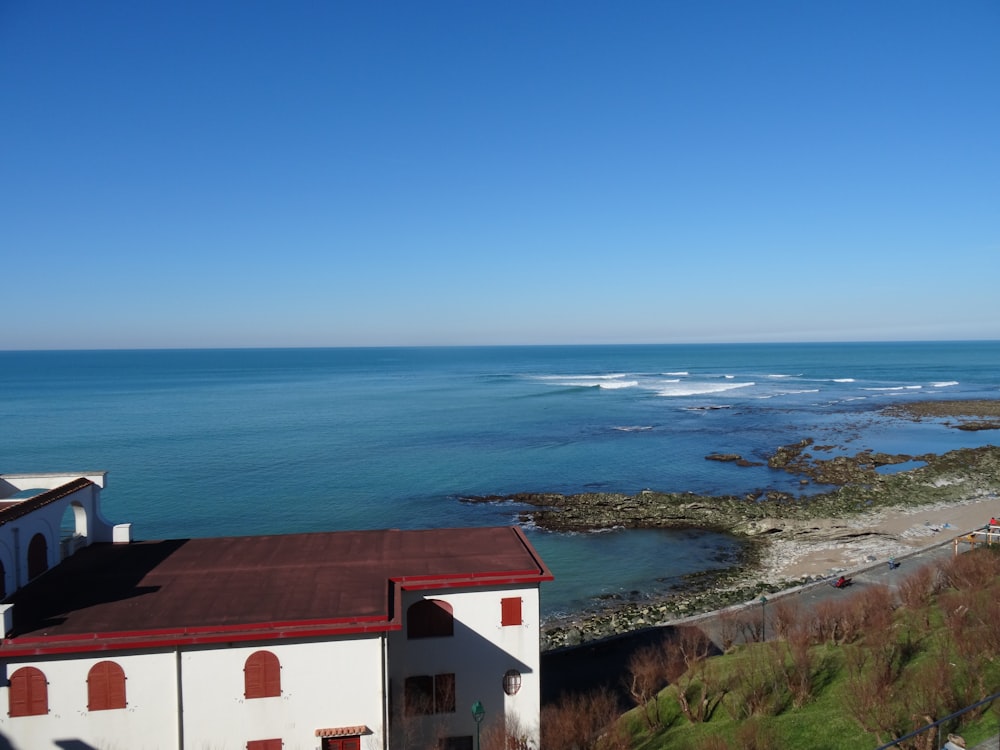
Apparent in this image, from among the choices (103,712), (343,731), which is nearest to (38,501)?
(103,712)

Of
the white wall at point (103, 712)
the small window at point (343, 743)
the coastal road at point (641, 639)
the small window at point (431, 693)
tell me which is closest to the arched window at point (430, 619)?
the small window at point (431, 693)

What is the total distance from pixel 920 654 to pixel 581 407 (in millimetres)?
78350

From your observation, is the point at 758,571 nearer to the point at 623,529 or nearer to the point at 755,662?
the point at 623,529

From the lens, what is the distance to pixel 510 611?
17.3 meters

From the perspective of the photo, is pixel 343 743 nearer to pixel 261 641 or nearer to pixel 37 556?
pixel 261 641

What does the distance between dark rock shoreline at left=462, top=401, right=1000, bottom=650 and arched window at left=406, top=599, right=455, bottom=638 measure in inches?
389

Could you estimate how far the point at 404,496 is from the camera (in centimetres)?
4781

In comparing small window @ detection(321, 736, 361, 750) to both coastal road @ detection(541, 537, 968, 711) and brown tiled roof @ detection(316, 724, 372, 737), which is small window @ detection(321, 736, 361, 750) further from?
coastal road @ detection(541, 537, 968, 711)

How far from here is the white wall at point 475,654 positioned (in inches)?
671

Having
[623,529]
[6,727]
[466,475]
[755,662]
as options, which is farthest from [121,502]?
[755,662]


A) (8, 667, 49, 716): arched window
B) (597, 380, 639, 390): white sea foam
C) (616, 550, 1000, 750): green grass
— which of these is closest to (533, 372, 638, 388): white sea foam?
(597, 380, 639, 390): white sea foam

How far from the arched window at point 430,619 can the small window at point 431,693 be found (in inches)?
41.3

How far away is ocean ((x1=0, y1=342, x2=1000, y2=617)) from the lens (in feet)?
133

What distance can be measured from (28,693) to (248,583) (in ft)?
14.9
